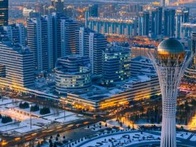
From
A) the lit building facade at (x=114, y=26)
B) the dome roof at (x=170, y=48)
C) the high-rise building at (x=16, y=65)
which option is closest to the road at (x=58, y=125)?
the high-rise building at (x=16, y=65)

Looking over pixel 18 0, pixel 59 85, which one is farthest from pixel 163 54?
pixel 18 0

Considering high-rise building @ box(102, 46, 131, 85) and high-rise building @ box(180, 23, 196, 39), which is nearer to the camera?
high-rise building @ box(102, 46, 131, 85)

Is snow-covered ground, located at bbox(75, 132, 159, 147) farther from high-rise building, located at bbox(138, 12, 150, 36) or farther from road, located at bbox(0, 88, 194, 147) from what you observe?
high-rise building, located at bbox(138, 12, 150, 36)

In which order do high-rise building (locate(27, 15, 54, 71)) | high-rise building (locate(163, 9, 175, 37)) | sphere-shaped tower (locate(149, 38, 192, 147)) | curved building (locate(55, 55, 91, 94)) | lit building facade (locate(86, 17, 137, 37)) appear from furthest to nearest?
lit building facade (locate(86, 17, 137, 37))
high-rise building (locate(163, 9, 175, 37))
high-rise building (locate(27, 15, 54, 71))
curved building (locate(55, 55, 91, 94))
sphere-shaped tower (locate(149, 38, 192, 147))

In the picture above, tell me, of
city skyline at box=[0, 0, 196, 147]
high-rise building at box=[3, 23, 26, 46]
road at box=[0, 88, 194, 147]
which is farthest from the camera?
high-rise building at box=[3, 23, 26, 46]

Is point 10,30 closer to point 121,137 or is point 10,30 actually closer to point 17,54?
point 17,54

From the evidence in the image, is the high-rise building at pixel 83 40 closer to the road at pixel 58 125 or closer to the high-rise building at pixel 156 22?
the road at pixel 58 125

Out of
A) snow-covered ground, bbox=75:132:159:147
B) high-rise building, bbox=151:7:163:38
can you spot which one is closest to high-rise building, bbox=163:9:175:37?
high-rise building, bbox=151:7:163:38
